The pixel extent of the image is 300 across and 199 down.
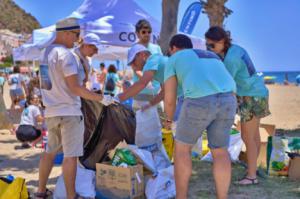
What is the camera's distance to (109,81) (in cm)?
1089

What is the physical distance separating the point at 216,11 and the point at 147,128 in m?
7.43

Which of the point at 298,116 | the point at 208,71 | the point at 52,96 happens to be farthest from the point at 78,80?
the point at 298,116

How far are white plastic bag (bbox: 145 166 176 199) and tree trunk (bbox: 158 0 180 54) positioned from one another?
413 centimetres

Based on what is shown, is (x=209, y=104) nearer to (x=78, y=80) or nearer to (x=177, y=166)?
(x=177, y=166)

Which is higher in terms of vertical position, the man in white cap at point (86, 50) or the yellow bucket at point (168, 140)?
the man in white cap at point (86, 50)

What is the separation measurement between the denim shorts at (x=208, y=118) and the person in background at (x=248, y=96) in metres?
0.98

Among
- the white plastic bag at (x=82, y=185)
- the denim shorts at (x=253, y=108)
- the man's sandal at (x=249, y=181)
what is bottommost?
the man's sandal at (x=249, y=181)

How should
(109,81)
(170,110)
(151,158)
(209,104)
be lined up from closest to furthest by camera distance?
(209,104), (170,110), (151,158), (109,81)

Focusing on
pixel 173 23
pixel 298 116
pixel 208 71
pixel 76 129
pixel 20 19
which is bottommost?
pixel 298 116

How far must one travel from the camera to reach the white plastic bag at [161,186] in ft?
13.0

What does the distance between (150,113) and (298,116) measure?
8123 millimetres

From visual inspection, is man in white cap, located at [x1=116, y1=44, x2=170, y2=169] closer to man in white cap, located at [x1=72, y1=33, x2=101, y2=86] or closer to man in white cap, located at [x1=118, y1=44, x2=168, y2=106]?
man in white cap, located at [x1=118, y1=44, x2=168, y2=106]

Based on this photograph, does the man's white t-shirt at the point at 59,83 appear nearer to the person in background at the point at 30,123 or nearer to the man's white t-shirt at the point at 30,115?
the person in background at the point at 30,123

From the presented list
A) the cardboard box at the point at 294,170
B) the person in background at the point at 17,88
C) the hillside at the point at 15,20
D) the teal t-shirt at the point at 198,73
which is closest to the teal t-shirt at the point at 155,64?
the teal t-shirt at the point at 198,73
